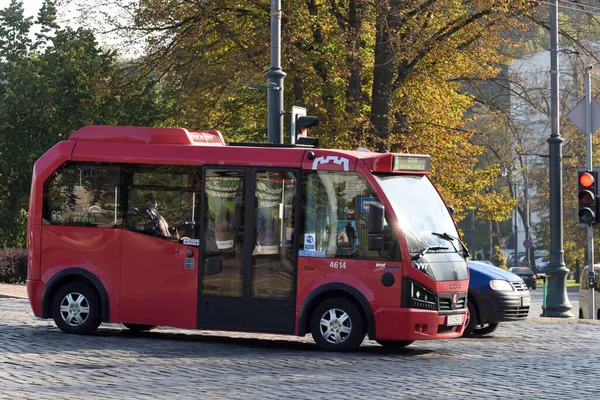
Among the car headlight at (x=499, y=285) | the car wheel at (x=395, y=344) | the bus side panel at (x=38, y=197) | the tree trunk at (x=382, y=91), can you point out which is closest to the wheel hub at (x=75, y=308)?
the bus side panel at (x=38, y=197)

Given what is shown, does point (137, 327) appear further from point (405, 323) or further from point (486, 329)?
point (486, 329)

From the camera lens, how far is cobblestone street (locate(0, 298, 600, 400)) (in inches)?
420

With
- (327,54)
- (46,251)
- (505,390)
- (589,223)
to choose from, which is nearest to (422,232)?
(505,390)

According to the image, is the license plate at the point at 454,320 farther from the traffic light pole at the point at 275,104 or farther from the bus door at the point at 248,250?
the traffic light pole at the point at 275,104

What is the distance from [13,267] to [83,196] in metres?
15.4

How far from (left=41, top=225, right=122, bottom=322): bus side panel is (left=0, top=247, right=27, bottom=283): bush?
592 inches

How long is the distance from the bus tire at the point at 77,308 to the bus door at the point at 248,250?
1.68m

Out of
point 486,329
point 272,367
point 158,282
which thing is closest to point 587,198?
point 486,329

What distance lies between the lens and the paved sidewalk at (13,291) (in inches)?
992

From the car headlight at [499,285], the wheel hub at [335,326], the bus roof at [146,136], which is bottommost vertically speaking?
the wheel hub at [335,326]

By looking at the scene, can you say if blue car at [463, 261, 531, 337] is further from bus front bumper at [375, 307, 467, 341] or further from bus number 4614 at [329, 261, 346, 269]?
bus number 4614 at [329, 261, 346, 269]

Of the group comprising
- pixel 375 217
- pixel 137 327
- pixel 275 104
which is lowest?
pixel 137 327

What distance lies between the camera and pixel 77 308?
15945mm

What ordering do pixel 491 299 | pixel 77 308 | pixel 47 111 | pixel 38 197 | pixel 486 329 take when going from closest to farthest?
pixel 77 308
pixel 38 197
pixel 491 299
pixel 486 329
pixel 47 111
